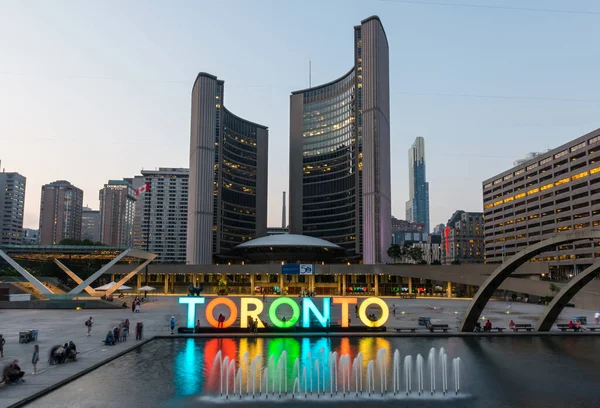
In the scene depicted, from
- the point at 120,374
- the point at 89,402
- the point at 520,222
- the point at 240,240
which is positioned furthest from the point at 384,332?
the point at 240,240

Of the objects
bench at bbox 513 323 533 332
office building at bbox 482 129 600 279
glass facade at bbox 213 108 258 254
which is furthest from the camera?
glass facade at bbox 213 108 258 254

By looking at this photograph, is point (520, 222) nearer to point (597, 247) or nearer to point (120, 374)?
point (597, 247)

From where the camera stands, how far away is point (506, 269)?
35125 mm

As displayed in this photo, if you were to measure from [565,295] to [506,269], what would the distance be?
6197 mm

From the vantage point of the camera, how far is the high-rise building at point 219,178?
153m

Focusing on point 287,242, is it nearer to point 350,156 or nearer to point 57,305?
point 350,156

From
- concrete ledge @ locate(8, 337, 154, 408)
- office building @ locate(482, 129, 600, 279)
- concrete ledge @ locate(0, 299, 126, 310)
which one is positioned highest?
office building @ locate(482, 129, 600, 279)

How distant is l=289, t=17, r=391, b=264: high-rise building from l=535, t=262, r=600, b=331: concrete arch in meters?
101

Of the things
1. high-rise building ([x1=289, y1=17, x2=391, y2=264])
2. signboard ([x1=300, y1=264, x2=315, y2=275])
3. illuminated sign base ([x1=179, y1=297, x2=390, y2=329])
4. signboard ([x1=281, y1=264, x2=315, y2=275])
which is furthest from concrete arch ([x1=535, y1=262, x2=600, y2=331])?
high-rise building ([x1=289, y1=17, x2=391, y2=264])

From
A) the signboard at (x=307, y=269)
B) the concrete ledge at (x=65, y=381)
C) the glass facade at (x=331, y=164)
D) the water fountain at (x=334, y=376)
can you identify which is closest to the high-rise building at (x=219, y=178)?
the glass facade at (x=331, y=164)

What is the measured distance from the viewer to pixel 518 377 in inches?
856

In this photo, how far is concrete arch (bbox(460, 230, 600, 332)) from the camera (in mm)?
30619

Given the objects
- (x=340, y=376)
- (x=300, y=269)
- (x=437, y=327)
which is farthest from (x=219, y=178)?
(x=340, y=376)

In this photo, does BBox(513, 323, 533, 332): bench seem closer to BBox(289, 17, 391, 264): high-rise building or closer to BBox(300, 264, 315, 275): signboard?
BBox(300, 264, 315, 275): signboard
